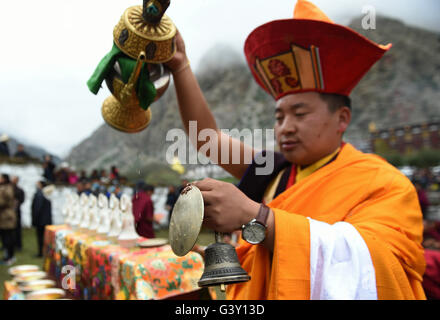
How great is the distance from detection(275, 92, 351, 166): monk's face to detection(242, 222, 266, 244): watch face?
58 cm

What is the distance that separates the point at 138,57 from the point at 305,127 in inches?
28.9

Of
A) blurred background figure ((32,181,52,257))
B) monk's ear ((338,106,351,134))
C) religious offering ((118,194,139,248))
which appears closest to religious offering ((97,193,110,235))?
religious offering ((118,194,139,248))

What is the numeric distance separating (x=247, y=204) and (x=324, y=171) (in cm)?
58

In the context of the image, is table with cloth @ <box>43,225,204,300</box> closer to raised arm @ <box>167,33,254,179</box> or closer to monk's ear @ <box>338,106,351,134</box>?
raised arm @ <box>167,33,254,179</box>

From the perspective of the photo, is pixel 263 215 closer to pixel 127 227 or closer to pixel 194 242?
pixel 194 242

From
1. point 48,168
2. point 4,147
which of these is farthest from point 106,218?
point 4,147

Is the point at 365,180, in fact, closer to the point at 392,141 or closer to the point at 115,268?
the point at 115,268

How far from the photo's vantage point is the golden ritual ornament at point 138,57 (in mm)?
1067

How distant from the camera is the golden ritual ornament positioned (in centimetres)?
107

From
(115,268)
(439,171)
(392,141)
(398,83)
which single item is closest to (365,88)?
(398,83)

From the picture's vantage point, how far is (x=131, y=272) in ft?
6.85

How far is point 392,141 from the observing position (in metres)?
22.1

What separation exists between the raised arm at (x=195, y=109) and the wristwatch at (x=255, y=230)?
2.41 feet
